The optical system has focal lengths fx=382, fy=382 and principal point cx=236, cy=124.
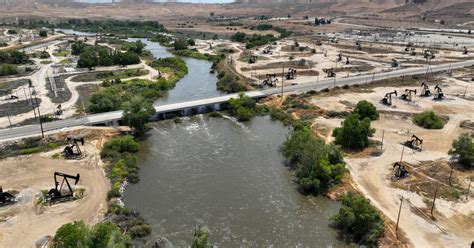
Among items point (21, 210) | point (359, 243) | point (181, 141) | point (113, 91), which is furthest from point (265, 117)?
point (21, 210)

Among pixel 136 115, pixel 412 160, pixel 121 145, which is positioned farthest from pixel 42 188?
pixel 412 160

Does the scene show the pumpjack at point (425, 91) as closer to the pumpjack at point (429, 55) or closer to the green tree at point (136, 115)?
the pumpjack at point (429, 55)

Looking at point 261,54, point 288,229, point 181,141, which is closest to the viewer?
point 288,229

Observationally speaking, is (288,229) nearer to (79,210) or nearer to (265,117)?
(79,210)

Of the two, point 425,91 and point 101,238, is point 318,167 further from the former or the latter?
point 425,91

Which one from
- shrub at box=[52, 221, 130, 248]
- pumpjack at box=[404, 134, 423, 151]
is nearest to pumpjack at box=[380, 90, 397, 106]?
pumpjack at box=[404, 134, 423, 151]

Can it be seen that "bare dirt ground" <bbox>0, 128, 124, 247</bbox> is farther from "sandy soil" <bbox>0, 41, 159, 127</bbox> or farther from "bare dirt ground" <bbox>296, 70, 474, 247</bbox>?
"bare dirt ground" <bbox>296, 70, 474, 247</bbox>
